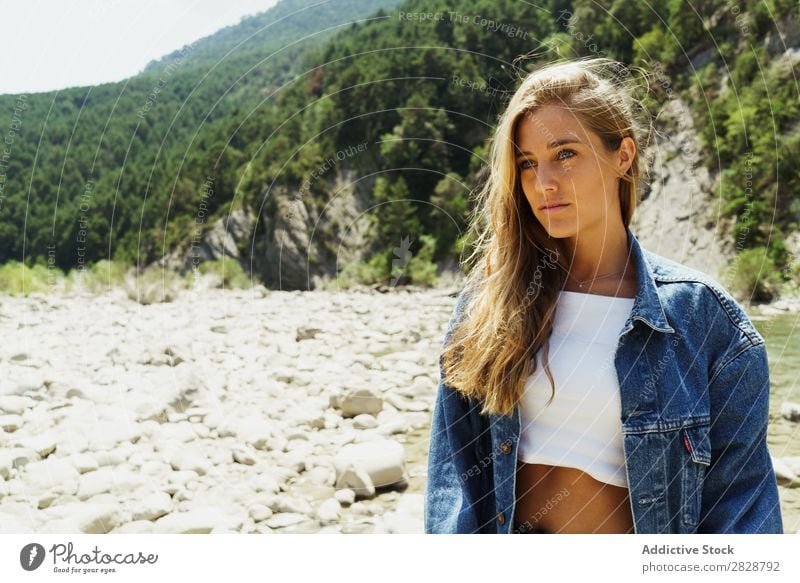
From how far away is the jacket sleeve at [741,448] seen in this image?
1423 millimetres

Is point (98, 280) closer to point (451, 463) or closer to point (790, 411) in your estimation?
point (790, 411)

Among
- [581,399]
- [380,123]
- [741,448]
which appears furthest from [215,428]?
[380,123]

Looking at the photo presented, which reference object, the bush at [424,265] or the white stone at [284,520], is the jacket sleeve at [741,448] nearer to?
the white stone at [284,520]

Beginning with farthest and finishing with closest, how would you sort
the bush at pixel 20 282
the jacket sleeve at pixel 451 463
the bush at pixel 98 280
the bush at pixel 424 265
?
1. the bush at pixel 424 265
2. the bush at pixel 98 280
3. the bush at pixel 20 282
4. the jacket sleeve at pixel 451 463

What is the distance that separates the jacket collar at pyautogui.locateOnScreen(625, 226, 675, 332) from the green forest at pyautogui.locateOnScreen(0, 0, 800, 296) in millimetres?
11092

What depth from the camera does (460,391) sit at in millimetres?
1688

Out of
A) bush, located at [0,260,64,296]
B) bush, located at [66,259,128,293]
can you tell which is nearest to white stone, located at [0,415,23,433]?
bush, located at [66,259,128,293]

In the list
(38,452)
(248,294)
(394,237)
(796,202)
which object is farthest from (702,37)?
(38,452)

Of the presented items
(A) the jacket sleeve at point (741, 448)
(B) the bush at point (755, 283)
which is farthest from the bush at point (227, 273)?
(A) the jacket sleeve at point (741, 448)

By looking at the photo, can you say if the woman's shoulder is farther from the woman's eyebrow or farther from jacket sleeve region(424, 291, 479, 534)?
jacket sleeve region(424, 291, 479, 534)

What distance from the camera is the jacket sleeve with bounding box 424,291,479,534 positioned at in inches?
65.8

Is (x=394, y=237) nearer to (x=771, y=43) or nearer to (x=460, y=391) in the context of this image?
(x=771, y=43)

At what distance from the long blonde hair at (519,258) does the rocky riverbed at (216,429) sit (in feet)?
6.43

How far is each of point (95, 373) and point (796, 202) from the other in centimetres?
1256
